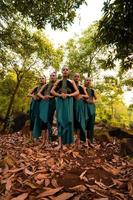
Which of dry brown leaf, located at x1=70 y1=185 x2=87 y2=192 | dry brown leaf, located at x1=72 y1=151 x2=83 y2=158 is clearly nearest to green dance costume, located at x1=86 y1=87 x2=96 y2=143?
dry brown leaf, located at x1=72 y1=151 x2=83 y2=158

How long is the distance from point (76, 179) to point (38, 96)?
4969 mm

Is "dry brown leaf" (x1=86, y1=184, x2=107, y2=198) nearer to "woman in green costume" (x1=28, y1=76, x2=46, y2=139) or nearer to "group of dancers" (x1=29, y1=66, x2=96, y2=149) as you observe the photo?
"group of dancers" (x1=29, y1=66, x2=96, y2=149)

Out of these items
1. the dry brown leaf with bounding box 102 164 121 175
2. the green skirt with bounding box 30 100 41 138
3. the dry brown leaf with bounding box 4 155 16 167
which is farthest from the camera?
the green skirt with bounding box 30 100 41 138

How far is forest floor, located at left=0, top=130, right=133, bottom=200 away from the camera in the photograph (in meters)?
5.23

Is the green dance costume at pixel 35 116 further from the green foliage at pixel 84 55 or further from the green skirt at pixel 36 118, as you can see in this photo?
the green foliage at pixel 84 55

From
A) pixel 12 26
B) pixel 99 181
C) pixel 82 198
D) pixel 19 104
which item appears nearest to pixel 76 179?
pixel 99 181

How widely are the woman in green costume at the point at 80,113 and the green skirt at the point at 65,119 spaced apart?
0.43 meters

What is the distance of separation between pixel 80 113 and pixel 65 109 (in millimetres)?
677

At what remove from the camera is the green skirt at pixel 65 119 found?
933 centimetres

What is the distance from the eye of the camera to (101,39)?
971cm

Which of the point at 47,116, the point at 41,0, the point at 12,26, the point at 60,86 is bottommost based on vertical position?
the point at 47,116

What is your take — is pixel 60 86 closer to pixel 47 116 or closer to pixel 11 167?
pixel 47 116

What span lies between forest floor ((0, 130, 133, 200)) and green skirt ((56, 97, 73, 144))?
16.7 inches

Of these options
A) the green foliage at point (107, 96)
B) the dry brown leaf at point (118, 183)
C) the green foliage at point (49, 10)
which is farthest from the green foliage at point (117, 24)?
the green foliage at point (107, 96)
